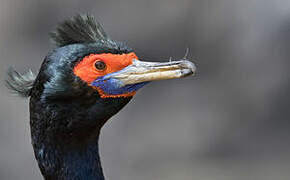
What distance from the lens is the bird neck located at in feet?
9.90

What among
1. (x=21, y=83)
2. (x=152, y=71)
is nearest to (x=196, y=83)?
(x=21, y=83)

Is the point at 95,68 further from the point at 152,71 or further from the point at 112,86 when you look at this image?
the point at 152,71

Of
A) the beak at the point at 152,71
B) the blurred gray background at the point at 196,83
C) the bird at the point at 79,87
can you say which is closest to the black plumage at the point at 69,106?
the bird at the point at 79,87

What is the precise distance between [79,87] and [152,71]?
1.39ft

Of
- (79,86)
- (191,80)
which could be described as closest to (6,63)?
(191,80)

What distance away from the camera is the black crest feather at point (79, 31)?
3008 millimetres

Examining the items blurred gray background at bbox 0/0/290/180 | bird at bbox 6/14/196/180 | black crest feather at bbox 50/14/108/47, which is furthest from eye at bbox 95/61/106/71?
blurred gray background at bbox 0/0/290/180

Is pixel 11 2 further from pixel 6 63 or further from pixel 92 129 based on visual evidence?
pixel 92 129

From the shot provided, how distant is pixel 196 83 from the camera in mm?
7230

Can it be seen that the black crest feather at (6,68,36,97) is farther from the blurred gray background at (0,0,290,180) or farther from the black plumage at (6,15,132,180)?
the blurred gray background at (0,0,290,180)

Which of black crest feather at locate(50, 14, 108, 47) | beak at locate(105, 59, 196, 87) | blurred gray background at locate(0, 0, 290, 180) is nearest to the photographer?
beak at locate(105, 59, 196, 87)

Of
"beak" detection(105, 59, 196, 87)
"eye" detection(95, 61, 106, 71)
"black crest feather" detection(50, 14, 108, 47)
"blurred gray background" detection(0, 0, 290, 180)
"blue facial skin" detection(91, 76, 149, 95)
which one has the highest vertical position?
"black crest feather" detection(50, 14, 108, 47)

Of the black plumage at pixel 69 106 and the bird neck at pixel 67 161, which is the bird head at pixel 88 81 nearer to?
the black plumage at pixel 69 106

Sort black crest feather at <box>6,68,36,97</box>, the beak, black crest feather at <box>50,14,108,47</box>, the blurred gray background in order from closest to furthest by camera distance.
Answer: the beak < black crest feather at <box>50,14,108,47</box> < black crest feather at <box>6,68,36,97</box> < the blurred gray background
